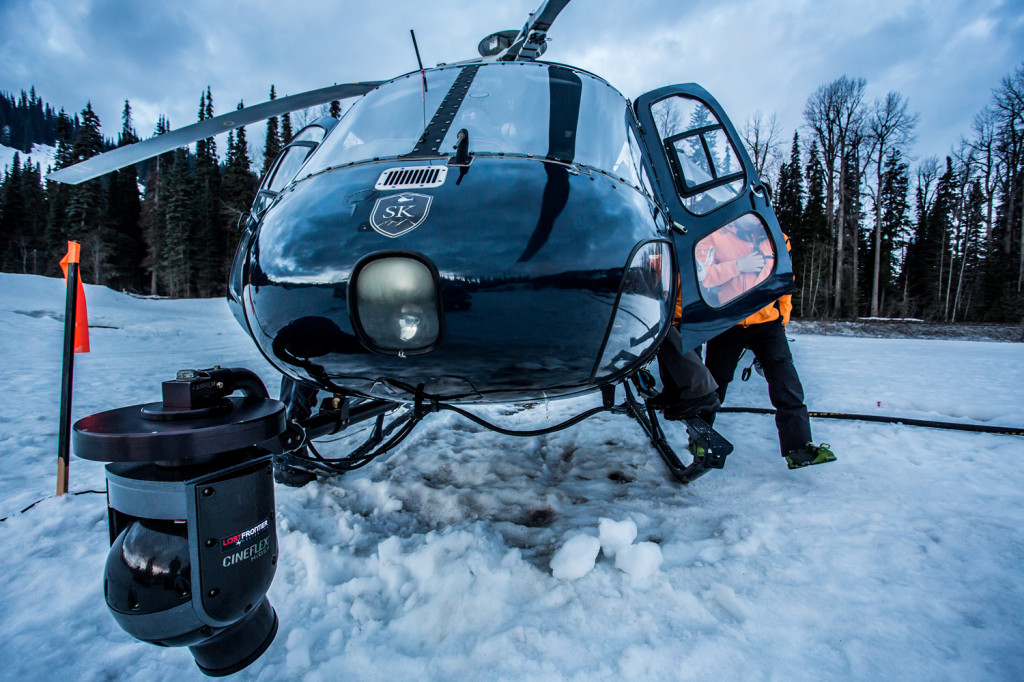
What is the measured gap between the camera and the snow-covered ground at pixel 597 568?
1.46 m

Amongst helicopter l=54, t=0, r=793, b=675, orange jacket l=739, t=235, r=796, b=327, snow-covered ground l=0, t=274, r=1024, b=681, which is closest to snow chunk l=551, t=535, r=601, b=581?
snow-covered ground l=0, t=274, r=1024, b=681

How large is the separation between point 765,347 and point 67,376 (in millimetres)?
4203

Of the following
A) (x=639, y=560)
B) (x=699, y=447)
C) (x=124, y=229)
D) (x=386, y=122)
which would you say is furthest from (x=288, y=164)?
(x=124, y=229)

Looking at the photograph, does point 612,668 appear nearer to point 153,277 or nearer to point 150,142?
point 150,142

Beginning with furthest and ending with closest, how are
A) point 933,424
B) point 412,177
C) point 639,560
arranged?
point 933,424, point 639,560, point 412,177

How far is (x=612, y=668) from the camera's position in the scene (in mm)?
1421

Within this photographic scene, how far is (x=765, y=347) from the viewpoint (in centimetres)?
339

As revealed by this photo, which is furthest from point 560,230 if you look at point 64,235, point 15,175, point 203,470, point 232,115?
point 15,175

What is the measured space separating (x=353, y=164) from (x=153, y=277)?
55.0m

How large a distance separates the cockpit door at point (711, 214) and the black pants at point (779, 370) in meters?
0.92

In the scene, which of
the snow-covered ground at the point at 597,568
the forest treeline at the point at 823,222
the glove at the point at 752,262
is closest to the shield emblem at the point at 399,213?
the snow-covered ground at the point at 597,568

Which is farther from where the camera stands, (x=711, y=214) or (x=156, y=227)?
(x=156, y=227)

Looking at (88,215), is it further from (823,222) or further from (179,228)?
(823,222)

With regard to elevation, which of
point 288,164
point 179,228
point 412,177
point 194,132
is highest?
point 179,228
